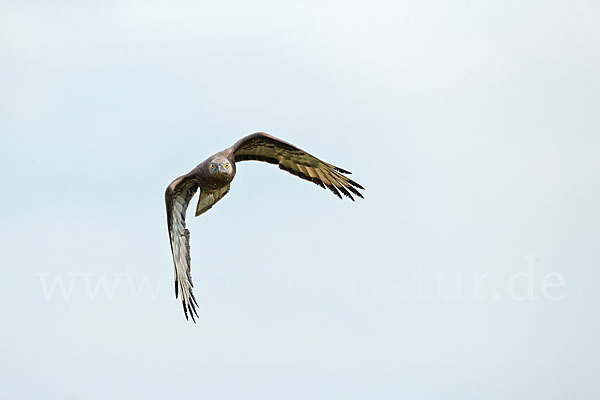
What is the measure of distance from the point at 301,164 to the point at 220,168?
2.79 metres

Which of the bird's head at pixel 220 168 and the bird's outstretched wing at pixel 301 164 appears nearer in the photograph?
the bird's head at pixel 220 168

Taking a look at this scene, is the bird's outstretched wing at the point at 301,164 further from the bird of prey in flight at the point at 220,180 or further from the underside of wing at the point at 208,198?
the underside of wing at the point at 208,198

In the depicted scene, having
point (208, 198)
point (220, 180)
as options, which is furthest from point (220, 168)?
point (208, 198)

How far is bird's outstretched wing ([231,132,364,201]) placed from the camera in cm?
2189

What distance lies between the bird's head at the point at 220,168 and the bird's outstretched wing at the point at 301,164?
1201mm

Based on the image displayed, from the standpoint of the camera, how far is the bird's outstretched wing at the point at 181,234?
21453 mm

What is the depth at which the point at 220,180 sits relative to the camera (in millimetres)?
20547

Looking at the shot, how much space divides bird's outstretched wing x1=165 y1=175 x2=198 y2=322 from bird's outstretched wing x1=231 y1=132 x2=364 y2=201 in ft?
4.44

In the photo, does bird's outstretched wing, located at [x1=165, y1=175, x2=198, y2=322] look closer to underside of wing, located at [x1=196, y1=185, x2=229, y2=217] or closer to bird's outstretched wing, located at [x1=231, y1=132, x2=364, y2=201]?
underside of wing, located at [x1=196, y1=185, x2=229, y2=217]

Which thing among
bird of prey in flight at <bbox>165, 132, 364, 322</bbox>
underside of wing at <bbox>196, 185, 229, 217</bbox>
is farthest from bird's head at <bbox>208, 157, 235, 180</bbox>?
underside of wing at <bbox>196, 185, 229, 217</bbox>

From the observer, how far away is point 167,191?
69.5 ft

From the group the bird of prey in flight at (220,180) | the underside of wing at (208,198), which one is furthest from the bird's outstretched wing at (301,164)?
the underside of wing at (208,198)

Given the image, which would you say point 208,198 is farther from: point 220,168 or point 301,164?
point 301,164

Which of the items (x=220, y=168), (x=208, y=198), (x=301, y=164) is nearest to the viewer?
(x=220, y=168)
